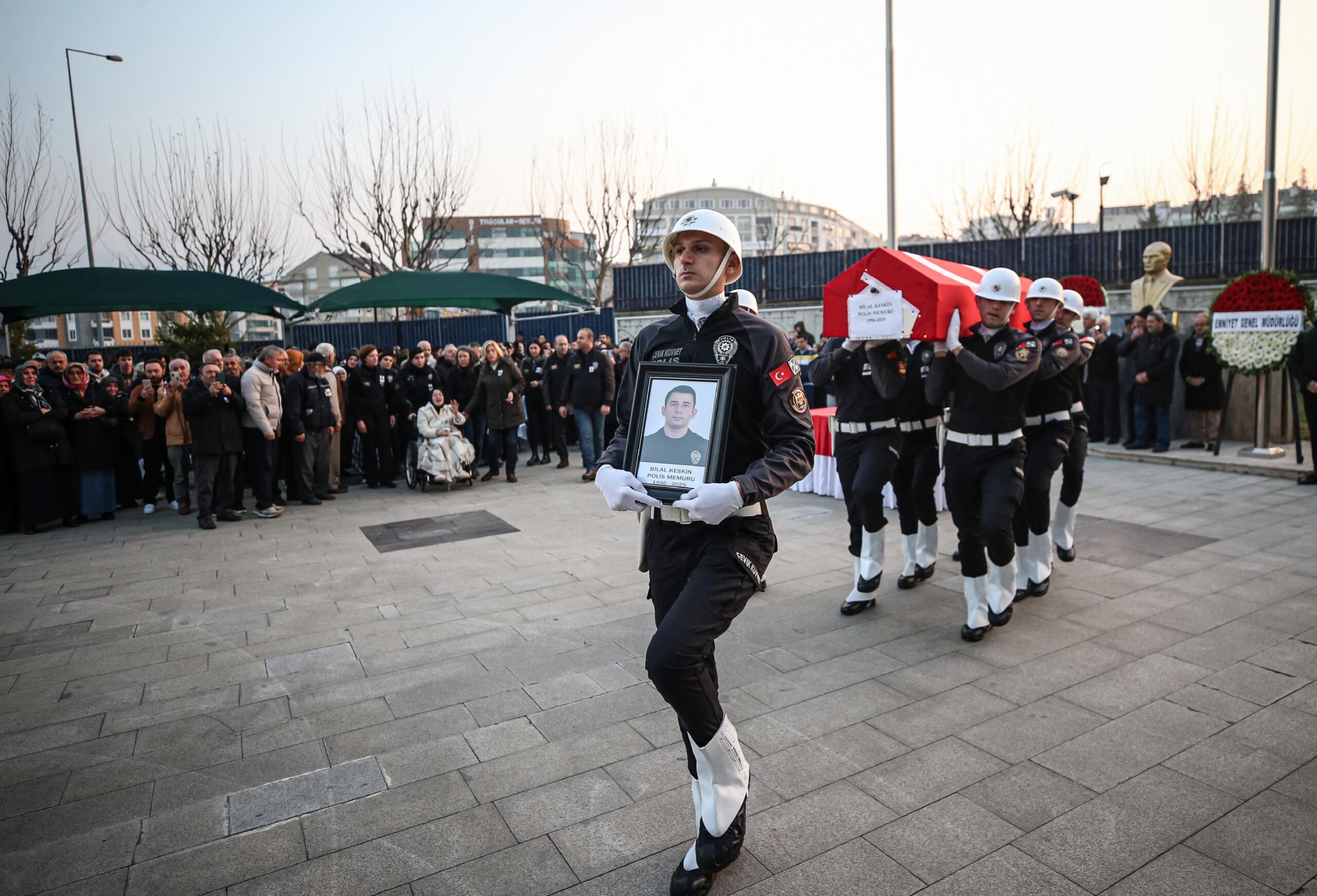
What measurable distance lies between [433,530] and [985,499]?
19.2 feet

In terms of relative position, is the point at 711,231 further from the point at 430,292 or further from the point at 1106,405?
the point at 1106,405

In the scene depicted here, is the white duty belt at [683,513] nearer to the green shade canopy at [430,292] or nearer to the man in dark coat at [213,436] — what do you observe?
the man in dark coat at [213,436]

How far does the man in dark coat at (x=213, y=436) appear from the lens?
30.8 feet

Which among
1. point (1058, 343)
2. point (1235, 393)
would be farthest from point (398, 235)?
point (1058, 343)

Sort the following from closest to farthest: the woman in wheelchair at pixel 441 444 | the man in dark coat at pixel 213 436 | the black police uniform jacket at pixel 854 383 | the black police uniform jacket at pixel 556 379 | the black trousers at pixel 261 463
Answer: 1. the black police uniform jacket at pixel 854 383
2. the man in dark coat at pixel 213 436
3. the black trousers at pixel 261 463
4. the woman in wheelchair at pixel 441 444
5. the black police uniform jacket at pixel 556 379

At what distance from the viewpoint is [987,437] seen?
5.16m

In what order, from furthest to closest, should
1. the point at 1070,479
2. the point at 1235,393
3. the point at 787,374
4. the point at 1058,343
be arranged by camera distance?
the point at 1235,393 → the point at 1070,479 → the point at 1058,343 → the point at 787,374

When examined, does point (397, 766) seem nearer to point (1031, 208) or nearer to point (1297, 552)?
point (1297, 552)

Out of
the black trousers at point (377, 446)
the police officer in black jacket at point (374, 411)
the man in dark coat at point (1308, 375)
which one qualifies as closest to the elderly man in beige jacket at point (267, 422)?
the police officer in black jacket at point (374, 411)

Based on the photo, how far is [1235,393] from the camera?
12.8 m

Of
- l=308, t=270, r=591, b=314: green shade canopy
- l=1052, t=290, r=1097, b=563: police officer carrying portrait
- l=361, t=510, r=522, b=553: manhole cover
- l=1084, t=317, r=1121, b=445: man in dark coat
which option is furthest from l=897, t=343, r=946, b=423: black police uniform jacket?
l=308, t=270, r=591, b=314: green shade canopy

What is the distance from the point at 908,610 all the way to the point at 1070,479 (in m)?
2.06

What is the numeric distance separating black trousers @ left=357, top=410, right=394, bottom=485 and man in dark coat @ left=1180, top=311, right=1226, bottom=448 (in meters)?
11.7

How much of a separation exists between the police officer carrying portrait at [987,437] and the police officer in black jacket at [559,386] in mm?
8161
